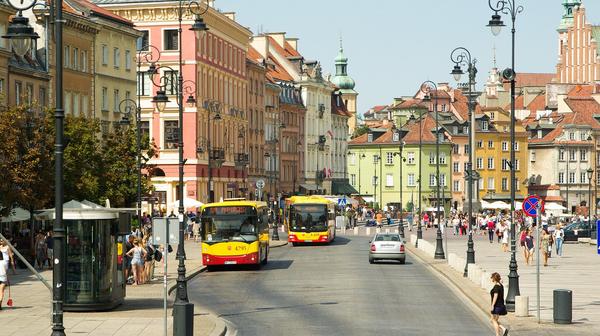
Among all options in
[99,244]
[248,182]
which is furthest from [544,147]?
[99,244]

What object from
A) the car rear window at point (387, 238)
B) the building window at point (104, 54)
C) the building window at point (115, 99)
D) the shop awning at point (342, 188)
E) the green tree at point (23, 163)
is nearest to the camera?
the green tree at point (23, 163)

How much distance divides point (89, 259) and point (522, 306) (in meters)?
10.2

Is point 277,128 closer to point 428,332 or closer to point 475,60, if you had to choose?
point 475,60

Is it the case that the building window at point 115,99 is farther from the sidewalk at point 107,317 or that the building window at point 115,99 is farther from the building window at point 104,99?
the sidewalk at point 107,317

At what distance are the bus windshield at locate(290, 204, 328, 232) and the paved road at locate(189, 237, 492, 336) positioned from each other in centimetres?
1550

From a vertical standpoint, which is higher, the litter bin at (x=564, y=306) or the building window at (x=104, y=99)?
the building window at (x=104, y=99)

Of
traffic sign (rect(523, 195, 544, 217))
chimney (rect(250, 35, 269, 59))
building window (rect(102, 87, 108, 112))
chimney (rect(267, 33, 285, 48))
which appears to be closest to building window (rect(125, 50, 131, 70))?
building window (rect(102, 87, 108, 112))

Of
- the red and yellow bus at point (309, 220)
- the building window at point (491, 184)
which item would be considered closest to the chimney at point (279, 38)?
the building window at point (491, 184)

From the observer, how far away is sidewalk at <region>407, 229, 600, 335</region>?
32.3m

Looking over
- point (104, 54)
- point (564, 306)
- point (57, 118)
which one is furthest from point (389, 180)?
point (57, 118)

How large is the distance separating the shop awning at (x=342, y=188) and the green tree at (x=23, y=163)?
11124 centimetres

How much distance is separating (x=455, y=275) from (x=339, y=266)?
7.93 metres

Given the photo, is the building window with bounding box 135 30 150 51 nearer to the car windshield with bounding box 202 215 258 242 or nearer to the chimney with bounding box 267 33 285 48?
the car windshield with bounding box 202 215 258 242

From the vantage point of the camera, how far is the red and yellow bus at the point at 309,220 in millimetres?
75750
